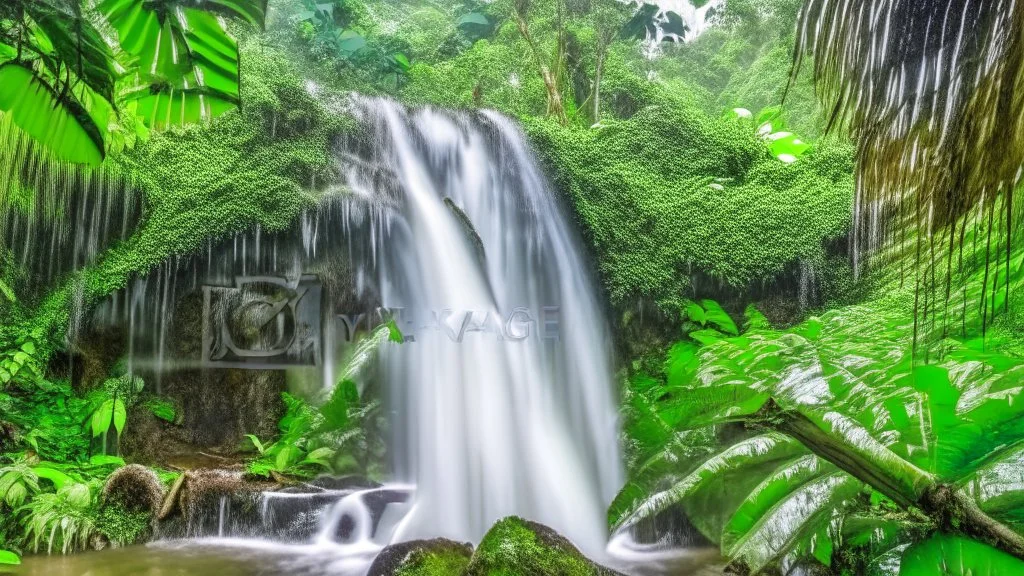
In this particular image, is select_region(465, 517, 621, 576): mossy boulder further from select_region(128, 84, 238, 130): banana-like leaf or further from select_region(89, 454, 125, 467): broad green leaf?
select_region(89, 454, 125, 467): broad green leaf

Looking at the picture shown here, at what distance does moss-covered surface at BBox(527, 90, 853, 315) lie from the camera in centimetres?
857

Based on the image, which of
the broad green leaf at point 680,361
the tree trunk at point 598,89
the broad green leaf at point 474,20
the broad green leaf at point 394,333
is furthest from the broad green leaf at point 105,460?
the broad green leaf at point 474,20

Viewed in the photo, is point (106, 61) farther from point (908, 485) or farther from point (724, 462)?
point (724, 462)

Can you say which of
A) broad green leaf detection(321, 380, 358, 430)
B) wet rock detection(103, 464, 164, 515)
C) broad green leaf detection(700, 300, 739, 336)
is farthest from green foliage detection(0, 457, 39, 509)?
broad green leaf detection(700, 300, 739, 336)

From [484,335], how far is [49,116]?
606 cm

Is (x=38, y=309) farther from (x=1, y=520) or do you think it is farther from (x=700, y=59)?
(x=700, y=59)

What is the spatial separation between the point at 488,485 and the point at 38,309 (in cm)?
516

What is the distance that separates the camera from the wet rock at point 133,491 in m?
5.28

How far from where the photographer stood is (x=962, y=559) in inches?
70.4

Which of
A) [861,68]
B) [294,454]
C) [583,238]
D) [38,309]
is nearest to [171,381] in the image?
[38,309]

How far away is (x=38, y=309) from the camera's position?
6.96 m

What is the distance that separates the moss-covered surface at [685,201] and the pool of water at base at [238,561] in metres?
3.83

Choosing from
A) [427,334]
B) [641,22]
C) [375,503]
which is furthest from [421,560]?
[641,22]

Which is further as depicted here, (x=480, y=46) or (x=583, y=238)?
(x=480, y=46)
